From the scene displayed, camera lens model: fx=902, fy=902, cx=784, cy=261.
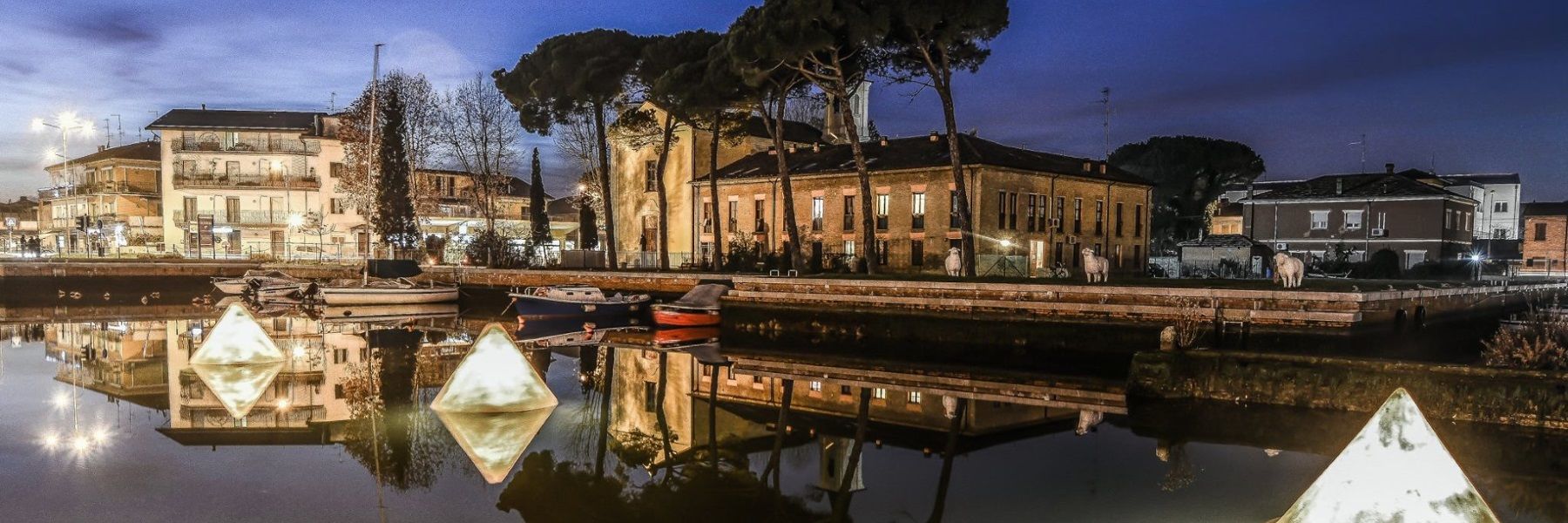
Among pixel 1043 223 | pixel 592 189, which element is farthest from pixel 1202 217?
pixel 592 189

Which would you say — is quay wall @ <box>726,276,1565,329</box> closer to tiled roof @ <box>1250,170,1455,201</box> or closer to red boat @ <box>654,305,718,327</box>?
red boat @ <box>654,305,718,327</box>

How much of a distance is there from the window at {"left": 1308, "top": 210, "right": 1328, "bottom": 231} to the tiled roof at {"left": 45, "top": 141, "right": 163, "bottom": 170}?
76.0 metres

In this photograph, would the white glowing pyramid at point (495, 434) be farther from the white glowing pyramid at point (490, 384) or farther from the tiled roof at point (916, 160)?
the tiled roof at point (916, 160)

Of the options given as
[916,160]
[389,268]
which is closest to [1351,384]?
[916,160]

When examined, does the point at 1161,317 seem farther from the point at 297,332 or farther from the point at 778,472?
the point at 297,332

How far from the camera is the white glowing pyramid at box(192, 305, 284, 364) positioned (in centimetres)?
1798

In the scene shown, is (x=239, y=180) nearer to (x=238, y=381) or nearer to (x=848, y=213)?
(x=848, y=213)

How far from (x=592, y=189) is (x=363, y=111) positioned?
1318 centimetres

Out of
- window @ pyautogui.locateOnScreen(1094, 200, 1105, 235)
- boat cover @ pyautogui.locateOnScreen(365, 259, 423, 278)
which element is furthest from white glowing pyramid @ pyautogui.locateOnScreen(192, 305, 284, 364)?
window @ pyautogui.locateOnScreen(1094, 200, 1105, 235)

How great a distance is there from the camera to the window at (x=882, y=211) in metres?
39.2

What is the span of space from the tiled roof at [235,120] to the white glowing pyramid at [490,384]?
55.9 metres

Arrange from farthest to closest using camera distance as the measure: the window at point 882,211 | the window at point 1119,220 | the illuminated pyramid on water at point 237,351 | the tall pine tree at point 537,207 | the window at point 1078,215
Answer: the tall pine tree at point 537,207 < the window at point 1119,220 < the window at point 1078,215 < the window at point 882,211 < the illuminated pyramid on water at point 237,351

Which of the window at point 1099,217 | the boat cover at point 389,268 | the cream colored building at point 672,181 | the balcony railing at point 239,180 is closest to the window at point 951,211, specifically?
the window at point 1099,217

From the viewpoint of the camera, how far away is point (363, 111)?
163 ft
